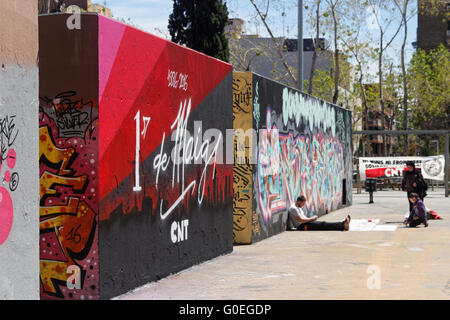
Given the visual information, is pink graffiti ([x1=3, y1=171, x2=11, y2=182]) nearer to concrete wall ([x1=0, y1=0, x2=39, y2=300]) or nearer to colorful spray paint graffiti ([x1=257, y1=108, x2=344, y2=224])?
concrete wall ([x1=0, y1=0, x2=39, y2=300])

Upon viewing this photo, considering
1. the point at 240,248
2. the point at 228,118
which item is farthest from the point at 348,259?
the point at 228,118

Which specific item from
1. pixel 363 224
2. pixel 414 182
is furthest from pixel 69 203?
pixel 414 182

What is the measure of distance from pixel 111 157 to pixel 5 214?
2.89 m

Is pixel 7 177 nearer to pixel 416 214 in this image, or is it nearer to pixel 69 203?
pixel 69 203

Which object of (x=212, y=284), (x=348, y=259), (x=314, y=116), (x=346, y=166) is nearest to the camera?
(x=212, y=284)

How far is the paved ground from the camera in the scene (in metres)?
8.21

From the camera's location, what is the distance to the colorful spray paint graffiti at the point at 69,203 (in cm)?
746

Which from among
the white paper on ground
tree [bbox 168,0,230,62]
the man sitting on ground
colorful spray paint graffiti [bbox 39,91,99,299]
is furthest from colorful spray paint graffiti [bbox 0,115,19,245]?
tree [bbox 168,0,230,62]

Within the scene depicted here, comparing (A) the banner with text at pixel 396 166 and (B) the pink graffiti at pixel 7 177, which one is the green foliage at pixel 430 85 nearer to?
(A) the banner with text at pixel 396 166

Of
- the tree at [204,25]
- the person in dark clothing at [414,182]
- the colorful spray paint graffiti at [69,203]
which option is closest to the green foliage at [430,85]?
the tree at [204,25]

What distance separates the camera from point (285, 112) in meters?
16.0

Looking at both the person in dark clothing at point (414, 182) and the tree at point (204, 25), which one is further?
the tree at point (204, 25)
